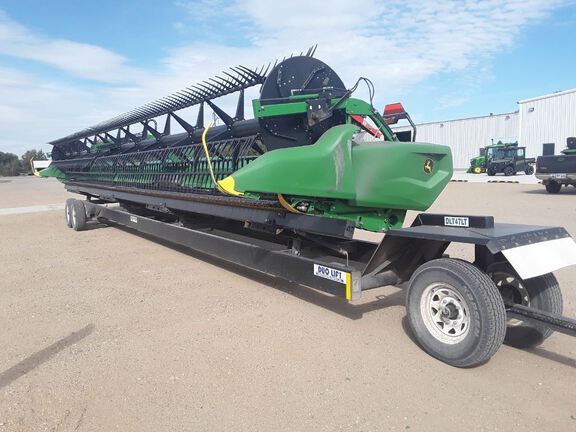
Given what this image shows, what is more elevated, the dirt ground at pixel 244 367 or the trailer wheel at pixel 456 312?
the trailer wheel at pixel 456 312

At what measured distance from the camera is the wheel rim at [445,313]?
325 centimetres

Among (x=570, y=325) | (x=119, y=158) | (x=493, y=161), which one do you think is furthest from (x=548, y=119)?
(x=570, y=325)

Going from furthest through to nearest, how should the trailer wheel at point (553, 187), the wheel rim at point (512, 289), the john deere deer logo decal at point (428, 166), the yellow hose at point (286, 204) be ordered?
1. the trailer wheel at point (553, 187)
2. the yellow hose at point (286, 204)
3. the john deere deer logo decal at point (428, 166)
4. the wheel rim at point (512, 289)

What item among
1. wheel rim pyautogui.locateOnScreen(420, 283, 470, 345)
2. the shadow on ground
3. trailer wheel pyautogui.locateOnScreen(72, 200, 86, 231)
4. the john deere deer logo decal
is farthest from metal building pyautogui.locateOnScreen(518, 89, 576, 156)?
the shadow on ground

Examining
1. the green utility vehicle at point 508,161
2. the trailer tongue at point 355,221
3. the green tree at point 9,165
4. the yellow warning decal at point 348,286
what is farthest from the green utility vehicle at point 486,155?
the green tree at point 9,165

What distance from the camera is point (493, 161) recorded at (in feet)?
104

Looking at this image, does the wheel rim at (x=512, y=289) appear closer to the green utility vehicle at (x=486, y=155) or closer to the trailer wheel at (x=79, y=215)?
the trailer wheel at (x=79, y=215)

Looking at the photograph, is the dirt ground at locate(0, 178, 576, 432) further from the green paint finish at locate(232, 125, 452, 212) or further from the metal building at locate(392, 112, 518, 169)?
the metal building at locate(392, 112, 518, 169)

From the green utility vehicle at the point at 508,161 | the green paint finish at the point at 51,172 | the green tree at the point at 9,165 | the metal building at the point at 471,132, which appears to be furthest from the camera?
the green tree at the point at 9,165

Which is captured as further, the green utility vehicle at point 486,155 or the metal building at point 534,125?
the metal building at point 534,125

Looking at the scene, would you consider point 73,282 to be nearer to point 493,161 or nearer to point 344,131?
point 344,131

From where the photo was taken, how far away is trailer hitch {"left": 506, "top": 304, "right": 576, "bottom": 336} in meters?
2.99

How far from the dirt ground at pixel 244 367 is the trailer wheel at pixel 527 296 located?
133mm

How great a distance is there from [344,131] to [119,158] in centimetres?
739
